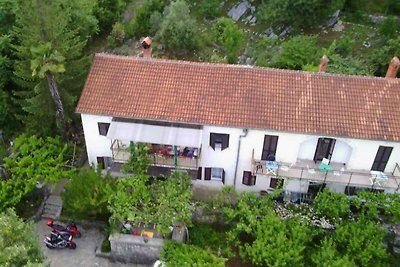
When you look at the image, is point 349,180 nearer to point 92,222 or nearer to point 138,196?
point 138,196

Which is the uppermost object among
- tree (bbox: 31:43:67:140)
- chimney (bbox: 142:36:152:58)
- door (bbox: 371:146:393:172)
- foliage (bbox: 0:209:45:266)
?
chimney (bbox: 142:36:152:58)

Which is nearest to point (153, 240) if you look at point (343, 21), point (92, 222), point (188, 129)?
point (92, 222)

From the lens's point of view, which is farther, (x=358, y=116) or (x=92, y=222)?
(x=92, y=222)

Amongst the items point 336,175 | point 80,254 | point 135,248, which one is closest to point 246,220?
point 336,175

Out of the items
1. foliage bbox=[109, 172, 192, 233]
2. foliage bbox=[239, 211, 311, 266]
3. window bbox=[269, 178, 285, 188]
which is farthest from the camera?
window bbox=[269, 178, 285, 188]

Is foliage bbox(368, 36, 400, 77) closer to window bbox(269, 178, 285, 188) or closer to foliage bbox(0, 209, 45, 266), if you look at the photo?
window bbox(269, 178, 285, 188)

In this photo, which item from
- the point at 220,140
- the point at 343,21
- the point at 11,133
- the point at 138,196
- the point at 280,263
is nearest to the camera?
the point at 280,263

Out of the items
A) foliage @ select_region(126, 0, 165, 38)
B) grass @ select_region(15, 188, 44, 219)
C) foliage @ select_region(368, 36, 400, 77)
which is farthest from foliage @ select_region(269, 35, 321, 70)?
grass @ select_region(15, 188, 44, 219)
